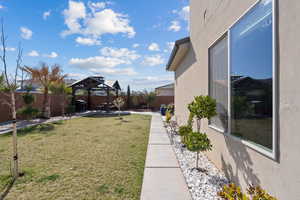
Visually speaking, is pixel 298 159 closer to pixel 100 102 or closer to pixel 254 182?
pixel 254 182

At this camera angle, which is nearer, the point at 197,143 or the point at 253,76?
the point at 253,76

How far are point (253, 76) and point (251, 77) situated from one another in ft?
0.17

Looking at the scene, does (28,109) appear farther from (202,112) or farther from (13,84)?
(202,112)

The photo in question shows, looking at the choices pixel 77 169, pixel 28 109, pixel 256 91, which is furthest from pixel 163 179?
pixel 28 109

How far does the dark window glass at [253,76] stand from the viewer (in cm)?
199

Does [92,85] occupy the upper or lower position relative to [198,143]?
upper

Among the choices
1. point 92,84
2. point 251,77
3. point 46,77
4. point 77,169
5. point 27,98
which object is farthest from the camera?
point 92,84

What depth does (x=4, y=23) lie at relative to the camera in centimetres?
327

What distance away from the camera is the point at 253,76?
235cm

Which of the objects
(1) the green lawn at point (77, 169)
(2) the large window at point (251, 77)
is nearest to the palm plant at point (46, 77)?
(1) the green lawn at point (77, 169)

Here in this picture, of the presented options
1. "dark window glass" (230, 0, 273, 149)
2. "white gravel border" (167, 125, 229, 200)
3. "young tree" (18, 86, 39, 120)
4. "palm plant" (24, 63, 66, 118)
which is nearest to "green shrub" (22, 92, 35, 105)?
"young tree" (18, 86, 39, 120)

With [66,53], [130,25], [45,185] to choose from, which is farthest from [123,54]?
[45,185]

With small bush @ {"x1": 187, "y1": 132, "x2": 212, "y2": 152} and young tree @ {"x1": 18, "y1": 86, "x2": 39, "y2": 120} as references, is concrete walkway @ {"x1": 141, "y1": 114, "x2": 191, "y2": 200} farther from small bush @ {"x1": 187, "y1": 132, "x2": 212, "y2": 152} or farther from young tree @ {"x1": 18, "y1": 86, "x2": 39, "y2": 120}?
young tree @ {"x1": 18, "y1": 86, "x2": 39, "y2": 120}

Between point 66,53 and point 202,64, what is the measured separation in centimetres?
1382
